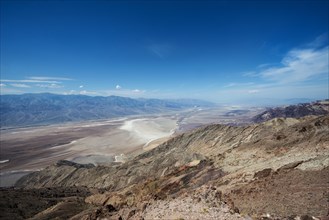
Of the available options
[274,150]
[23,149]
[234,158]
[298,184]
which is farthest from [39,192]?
[23,149]

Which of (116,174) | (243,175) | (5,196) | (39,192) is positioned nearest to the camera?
(243,175)

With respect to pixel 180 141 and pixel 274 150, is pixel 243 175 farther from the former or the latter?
pixel 180 141

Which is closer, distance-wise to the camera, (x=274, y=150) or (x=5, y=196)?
(x=274, y=150)

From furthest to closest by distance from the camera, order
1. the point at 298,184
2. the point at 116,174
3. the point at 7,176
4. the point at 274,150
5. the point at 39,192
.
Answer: the point at 7,176
the point at 116,174
the point at 39,192
the point at 274,150
the point at 298,184

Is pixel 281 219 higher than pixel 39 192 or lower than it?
higher

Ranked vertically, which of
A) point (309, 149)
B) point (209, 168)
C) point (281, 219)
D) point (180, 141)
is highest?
point (309, 149)

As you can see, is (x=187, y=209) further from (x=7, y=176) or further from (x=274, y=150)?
(x=7, y=176)

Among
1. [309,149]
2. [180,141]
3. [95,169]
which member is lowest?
[95,169]

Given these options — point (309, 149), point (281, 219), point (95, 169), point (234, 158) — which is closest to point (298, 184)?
point (281, 219)

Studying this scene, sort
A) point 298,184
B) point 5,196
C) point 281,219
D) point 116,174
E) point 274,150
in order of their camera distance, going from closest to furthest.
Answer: point 281,219 < point 298,184 < point 274,150 < point 5,196 < point 116,174
